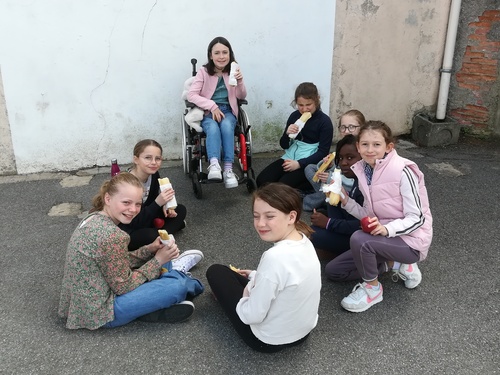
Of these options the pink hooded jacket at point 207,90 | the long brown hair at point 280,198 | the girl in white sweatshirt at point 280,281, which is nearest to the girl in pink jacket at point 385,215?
the girl in white sweatshirt at point 280,281

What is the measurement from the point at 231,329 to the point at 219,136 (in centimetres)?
213

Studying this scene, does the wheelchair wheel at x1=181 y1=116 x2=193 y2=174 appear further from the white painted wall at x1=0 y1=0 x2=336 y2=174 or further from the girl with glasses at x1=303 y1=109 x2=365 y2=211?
the girl with glasses at x1=303 y1=109 x2=365 y2=211

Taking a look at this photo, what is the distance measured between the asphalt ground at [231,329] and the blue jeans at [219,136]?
506 mm

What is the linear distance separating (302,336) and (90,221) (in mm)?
1302

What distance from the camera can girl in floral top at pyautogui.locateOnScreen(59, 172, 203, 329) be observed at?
8.28 feet

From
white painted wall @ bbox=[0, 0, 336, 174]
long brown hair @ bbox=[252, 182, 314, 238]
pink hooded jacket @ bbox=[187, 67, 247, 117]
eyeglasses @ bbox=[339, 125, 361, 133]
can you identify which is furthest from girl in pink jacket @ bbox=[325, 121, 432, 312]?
white painted wall @ bbox=[0, 0, 336, 174]

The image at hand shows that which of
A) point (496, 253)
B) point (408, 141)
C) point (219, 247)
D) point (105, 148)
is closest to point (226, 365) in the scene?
point (219, 247)

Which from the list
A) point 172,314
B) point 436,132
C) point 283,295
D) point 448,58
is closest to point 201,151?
point 172,314

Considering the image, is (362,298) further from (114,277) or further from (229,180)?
(229,180)

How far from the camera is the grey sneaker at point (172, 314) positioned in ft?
9.12

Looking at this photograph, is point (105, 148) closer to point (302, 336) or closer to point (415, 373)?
point (302, 336)

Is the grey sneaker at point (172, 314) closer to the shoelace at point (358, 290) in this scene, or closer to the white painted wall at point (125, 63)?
the shoelace at point (358, 290)

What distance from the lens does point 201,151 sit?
4539 millimetres

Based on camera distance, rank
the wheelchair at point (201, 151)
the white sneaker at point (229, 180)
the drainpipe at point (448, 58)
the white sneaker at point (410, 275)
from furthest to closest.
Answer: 1. the drainpipe at point (448, 58)
2. the wheelchair at point (201, 151)
3. the white sneaker at point (229, 180)
4. the white sneaker at point (410, 275)
